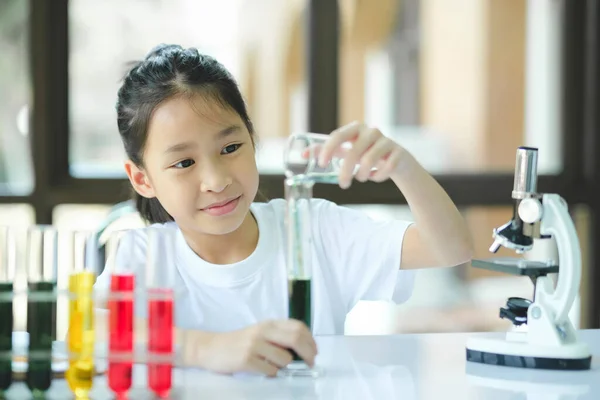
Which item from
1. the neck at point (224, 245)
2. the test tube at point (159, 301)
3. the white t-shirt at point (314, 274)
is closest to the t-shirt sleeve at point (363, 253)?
the white t-shirt at point (314, 274)

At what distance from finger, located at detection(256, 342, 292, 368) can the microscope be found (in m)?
0.30

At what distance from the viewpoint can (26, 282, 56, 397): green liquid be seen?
3.49ft

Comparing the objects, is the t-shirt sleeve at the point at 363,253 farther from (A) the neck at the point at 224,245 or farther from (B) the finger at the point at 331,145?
(B) the finger at the point at 331,145

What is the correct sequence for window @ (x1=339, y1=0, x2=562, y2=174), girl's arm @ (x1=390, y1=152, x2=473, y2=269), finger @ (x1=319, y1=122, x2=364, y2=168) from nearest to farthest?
finger @ (x1=319, y1=122, x2=364, y2=168), girl's arm @ (x1=390, y1=152, x2=473, y2=269), window @ (x1=339, y1=0, x2=562, y2=174)

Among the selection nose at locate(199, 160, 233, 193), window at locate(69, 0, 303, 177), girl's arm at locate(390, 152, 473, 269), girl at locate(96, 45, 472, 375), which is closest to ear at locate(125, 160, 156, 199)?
girl at locate(96, 45, 472, 375)

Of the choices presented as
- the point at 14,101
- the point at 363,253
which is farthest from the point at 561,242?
the point at 14,101

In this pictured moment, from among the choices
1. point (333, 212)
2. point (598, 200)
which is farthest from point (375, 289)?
point (598, 200)

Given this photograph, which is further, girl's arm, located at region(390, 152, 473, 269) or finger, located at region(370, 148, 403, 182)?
girl's arm, located at region(390, 152, 473, 269)

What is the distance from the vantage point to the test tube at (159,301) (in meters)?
1.04

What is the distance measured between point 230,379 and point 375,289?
677mm

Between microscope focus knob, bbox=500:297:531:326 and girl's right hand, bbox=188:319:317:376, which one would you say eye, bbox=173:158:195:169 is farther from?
microscope focus knob, bbox=500:297:531:326

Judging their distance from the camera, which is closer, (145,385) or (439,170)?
(145,385)

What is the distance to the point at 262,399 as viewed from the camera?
42.1 inches

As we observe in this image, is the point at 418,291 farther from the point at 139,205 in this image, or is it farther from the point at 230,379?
the point at 230,379
